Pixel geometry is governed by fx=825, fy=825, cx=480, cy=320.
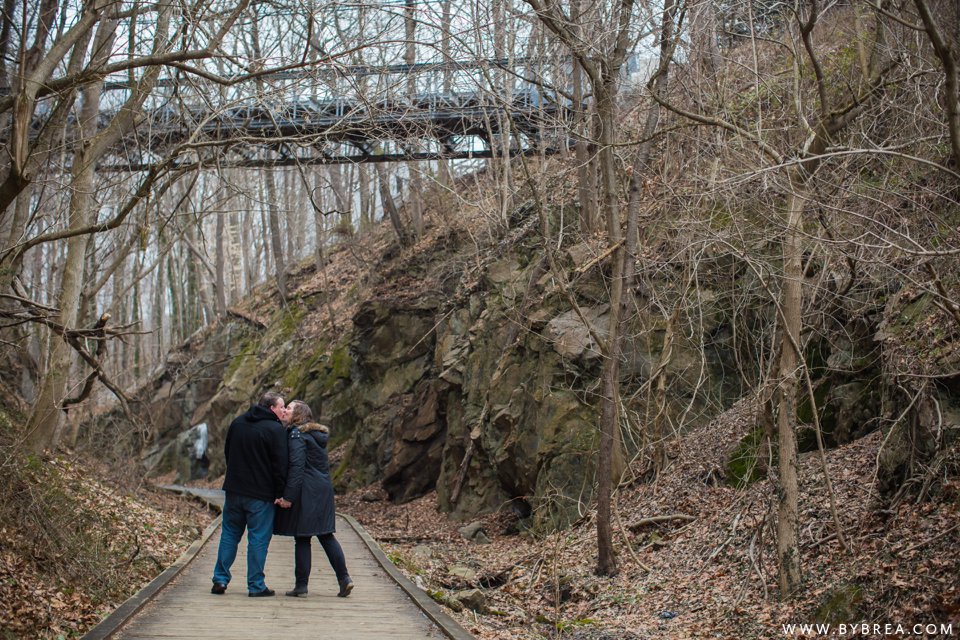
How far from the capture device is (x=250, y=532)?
8109mm

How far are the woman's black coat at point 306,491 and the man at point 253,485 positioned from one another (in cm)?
13

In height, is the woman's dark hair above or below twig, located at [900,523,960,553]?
above

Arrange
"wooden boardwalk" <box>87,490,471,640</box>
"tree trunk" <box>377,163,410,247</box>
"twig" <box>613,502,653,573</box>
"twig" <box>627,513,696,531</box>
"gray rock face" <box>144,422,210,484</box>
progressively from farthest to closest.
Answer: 1. "gray rock face" <box>144,422,210,484</box>
2. "tree trunk" <box>377,163,410,247</box>
3. "twig" <box>627,513,696,531</box>
4. "twig" <box>613,502,653,573</box>
5. "wooden boardwalk" <box>87,490,471,640</box>

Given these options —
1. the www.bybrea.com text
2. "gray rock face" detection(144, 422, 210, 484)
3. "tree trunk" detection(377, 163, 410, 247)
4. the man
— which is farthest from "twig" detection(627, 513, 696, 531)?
"gray rock face" detection(144, 422, 210, 484)

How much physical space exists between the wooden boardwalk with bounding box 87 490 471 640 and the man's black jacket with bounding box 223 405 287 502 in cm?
109

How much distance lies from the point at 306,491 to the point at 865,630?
5.28 metres

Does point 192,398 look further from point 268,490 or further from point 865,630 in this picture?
point 865,630

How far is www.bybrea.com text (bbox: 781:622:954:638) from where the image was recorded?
6.47 meters

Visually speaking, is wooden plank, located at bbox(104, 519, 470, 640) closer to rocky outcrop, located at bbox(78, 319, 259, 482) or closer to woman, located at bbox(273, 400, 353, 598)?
woman, located at bbox(273, 400, 353, 598)

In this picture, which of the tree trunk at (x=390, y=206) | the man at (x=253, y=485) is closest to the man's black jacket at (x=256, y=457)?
the man at (x=253, y=485)

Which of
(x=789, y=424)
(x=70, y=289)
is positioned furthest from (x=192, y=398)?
(x=789, y=424)

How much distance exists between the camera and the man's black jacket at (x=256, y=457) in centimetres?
815

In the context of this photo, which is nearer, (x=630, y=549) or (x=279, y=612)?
(x=279, y=612)

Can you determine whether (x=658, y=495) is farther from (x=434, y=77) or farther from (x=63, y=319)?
(x=63, y=319)
